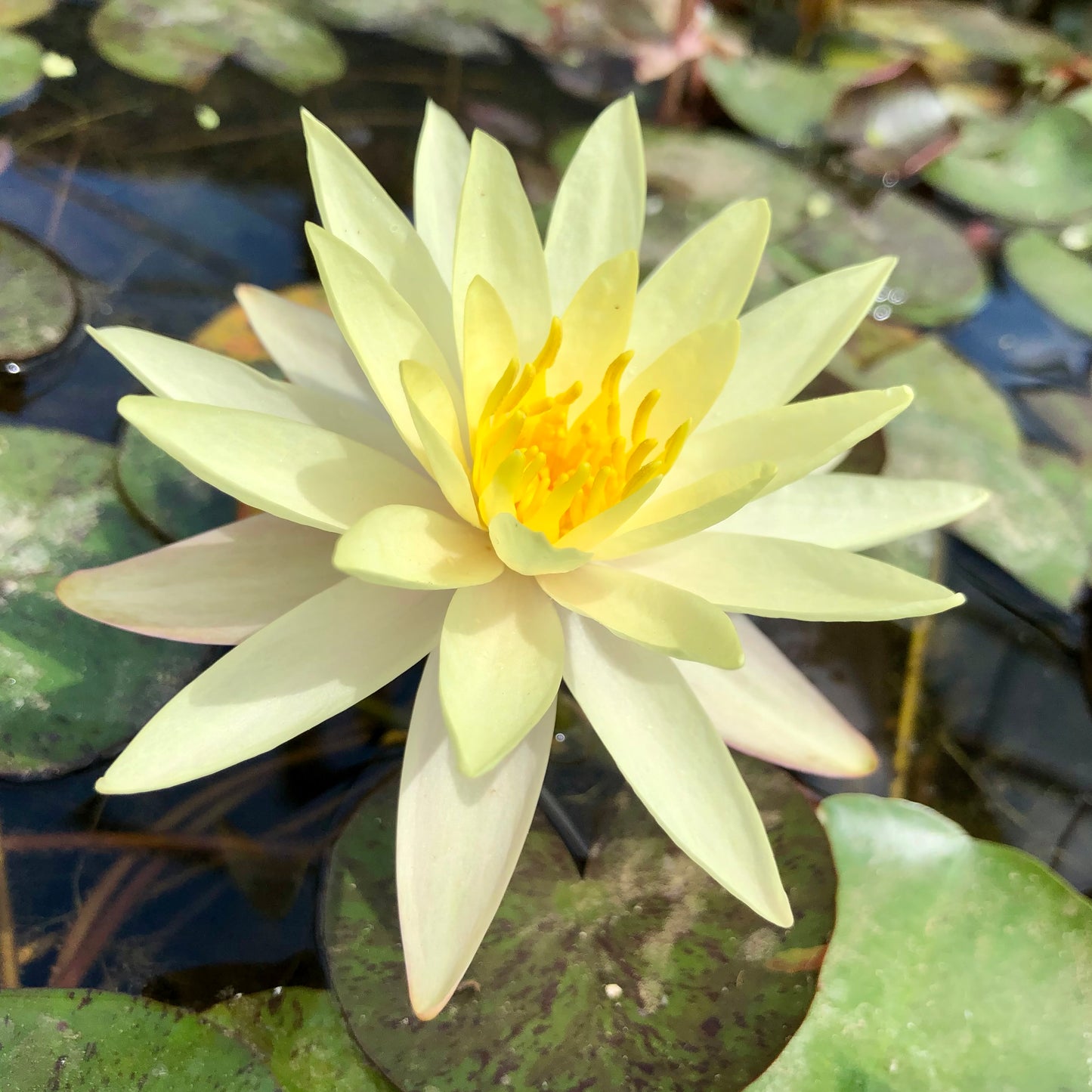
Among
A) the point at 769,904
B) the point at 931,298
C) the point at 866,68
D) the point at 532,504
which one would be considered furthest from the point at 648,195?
the point at 769,904

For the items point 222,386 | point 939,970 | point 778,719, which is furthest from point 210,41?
point 939,970

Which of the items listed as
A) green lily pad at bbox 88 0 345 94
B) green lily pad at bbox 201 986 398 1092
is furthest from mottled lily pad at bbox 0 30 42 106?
green lily pad at bbox 201 986 398 1092

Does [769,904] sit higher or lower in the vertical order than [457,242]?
lower

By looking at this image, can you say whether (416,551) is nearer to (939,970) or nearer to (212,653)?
(212,653)

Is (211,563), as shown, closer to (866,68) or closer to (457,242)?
(457,242)

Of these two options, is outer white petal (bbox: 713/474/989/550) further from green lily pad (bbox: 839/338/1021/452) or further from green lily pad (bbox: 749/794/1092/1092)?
green lily pad (bbox: 839/338/1021/452)

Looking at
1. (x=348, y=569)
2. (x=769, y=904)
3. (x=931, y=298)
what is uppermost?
(x=348, y=569)

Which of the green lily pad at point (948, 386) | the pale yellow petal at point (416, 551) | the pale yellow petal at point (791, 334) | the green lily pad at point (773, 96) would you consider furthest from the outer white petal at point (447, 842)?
the green lily pad at point (773, 96)
